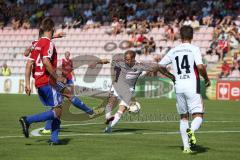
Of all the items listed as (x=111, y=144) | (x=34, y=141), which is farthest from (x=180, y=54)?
(x=34, y=141)

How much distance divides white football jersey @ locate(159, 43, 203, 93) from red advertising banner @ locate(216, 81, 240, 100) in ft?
77.2

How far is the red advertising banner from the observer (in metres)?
34.8

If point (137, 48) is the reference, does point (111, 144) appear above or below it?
below

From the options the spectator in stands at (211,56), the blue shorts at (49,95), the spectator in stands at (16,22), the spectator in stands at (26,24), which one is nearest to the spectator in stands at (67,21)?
the spectator in stands at (26,24)

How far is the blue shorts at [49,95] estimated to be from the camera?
12555mm

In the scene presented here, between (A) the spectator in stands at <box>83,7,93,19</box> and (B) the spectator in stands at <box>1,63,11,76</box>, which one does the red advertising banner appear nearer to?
(A) the spectator in stands at <box>83,7,93,19</box>

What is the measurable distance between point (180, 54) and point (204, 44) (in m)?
28.3

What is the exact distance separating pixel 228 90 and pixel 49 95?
23.8 m

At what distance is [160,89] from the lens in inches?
1463

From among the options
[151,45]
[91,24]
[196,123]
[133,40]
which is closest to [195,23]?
[151,45]

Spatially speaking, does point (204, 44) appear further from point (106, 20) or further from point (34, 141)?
point (34, 141)

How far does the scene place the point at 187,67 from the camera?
11.6 metres

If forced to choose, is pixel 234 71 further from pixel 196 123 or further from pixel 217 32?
pixel 196 123

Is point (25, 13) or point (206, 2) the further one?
point (25, 13)
